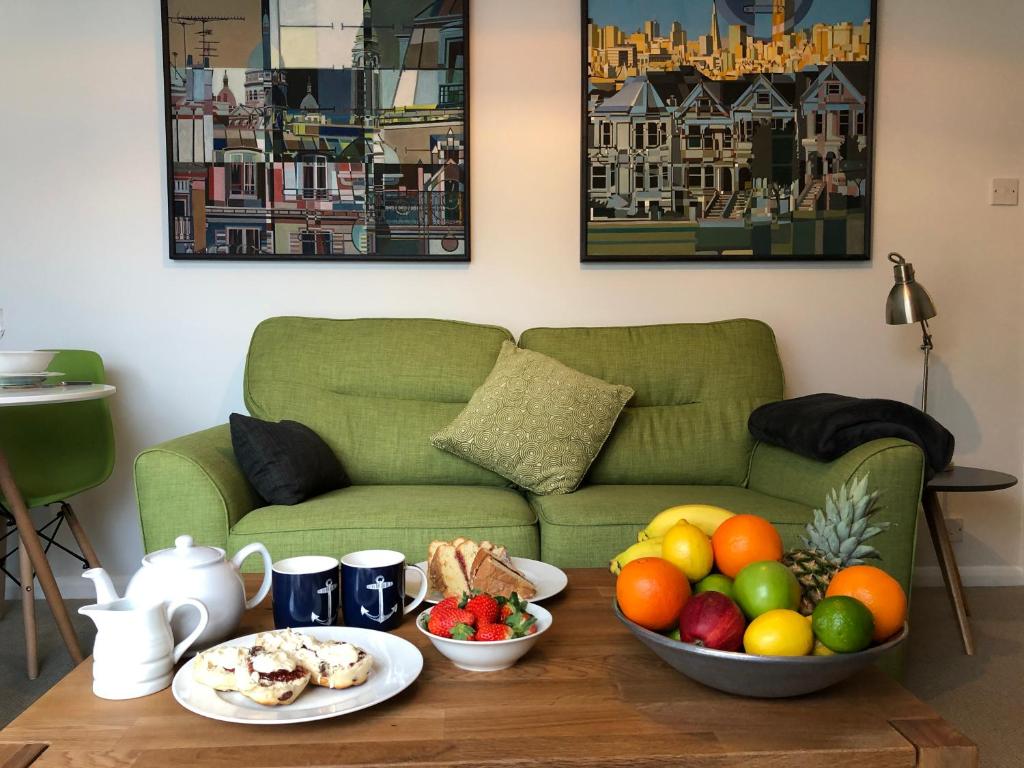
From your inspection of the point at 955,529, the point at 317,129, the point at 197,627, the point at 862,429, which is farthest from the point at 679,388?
the point at 197,627

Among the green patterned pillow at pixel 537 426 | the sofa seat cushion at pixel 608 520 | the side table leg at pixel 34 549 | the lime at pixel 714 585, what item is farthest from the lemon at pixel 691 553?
the side table leg at pixel 34 549

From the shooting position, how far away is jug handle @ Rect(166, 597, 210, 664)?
115 cm

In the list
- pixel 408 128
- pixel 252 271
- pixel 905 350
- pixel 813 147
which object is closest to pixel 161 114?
pixel 252 271

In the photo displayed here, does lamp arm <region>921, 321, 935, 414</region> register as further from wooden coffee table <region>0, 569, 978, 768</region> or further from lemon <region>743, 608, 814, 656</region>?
lemon <region>743, 608, 814, 656</region>

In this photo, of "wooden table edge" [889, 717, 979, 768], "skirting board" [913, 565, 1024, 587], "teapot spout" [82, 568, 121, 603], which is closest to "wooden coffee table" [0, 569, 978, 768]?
"wooden table edge" [889, 717, 979, 768]

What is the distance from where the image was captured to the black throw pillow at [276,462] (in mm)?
2285

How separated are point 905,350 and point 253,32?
258cm

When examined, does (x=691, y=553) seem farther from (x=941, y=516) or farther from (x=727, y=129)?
(x=727, y=129)

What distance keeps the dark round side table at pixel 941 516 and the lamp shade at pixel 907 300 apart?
0.50 metres

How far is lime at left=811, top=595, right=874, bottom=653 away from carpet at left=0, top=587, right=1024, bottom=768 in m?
1.18

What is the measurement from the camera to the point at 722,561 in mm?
1208

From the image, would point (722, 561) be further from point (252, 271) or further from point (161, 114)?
point (161, 114)

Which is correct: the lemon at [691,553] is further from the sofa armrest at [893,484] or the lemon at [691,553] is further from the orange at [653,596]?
the sofa armrest at [893,484]

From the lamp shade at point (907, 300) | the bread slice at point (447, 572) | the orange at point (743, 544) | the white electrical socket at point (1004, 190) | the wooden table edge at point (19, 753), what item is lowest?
the wooden table edge at point (19, 753)
